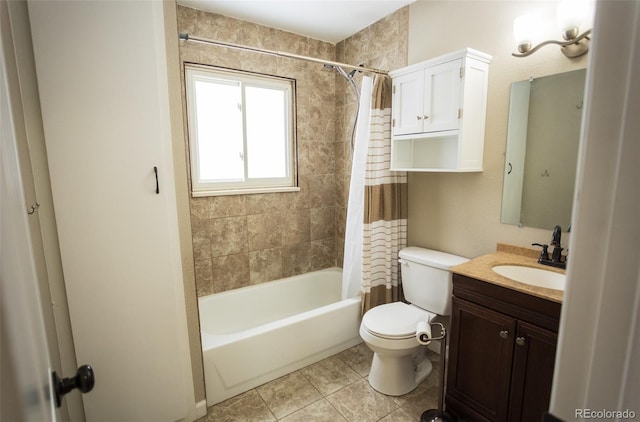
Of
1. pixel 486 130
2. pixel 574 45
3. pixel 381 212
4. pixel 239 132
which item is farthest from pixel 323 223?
pixel 574 45

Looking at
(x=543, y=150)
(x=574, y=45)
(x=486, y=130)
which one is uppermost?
(x=574, y=45)

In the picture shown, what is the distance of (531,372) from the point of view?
1.38 metres

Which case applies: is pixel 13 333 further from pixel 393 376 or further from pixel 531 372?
pixel 393 376

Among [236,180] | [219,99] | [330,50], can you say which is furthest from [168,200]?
[330,50]

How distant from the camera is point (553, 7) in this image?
162 centimetres

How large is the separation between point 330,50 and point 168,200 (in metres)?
2.34

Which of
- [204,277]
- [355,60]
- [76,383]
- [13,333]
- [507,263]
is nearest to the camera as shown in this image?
[13,333]

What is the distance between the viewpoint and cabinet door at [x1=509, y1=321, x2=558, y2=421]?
132 cm

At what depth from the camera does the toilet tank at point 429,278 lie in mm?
1995

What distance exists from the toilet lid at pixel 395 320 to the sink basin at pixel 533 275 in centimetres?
55

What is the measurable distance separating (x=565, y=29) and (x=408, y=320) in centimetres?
177

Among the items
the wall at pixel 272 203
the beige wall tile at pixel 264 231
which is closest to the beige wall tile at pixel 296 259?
the wall at pixel 272 203

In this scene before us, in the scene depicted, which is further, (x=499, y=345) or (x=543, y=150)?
(x=543, y=150)

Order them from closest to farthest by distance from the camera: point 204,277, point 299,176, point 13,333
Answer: point 13,333 < point 204,277 < point 299,176
